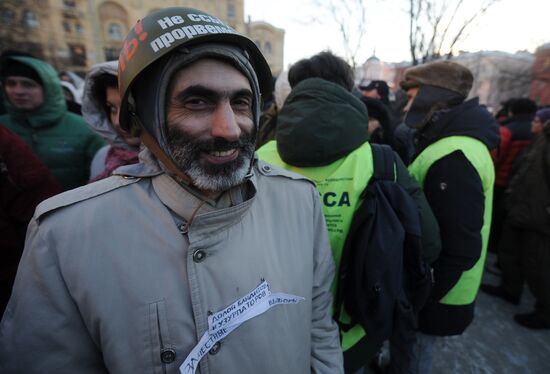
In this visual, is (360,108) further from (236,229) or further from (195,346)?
(195,346)

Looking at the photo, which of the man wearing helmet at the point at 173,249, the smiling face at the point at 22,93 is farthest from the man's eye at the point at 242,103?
the smiling face at the point at 22,93

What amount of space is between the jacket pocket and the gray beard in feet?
1.34

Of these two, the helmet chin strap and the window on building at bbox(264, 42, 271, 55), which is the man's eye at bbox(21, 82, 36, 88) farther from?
the window on building at bbox(264, 42, 271, 55)

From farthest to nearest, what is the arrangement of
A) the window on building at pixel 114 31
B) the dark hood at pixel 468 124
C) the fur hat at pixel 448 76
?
the window on building at pixel 114 31, the fur hat at pixel 448 76, the dark hood at pixel 468 124

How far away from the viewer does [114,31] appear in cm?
3234

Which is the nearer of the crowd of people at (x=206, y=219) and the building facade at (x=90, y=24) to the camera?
the crowd of people at (x=206, y=219)

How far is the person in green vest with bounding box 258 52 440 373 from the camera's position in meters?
1.37

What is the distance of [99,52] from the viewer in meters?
31.7

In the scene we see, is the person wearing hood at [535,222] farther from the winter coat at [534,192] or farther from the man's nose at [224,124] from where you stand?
the man's nose at [224,124]

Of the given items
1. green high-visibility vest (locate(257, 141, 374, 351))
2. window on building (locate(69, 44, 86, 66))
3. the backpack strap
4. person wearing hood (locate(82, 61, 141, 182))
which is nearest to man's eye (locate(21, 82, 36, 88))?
person wearing hood (locate(82, 61, 141, 182))

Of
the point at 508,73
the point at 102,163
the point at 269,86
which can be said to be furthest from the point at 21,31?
the point at 508,73

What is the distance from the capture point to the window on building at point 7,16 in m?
14.7

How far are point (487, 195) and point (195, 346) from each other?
192cm

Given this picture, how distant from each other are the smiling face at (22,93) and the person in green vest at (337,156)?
2203 millimetres
